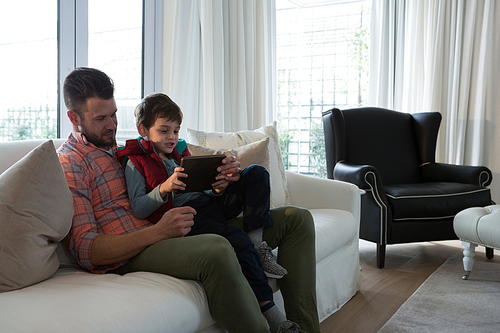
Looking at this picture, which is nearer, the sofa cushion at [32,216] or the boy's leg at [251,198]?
the sofa cushion at [32,216]

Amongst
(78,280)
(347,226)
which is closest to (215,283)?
(78,280)

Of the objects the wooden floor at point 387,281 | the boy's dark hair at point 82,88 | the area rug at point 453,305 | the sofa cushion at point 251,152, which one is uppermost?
the boy's dark hair at point 82,88

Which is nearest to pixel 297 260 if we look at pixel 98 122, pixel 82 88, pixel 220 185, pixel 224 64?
pixel 220 185

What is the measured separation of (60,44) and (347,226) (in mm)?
1934

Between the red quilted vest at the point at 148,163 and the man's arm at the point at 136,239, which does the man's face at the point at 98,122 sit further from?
the man's arm at the point at 136,239

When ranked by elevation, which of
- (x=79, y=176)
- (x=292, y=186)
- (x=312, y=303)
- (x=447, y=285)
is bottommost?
(x=447, y=285)

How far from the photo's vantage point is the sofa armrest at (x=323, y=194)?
2.25m

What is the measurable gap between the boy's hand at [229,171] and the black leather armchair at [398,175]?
131 centimetres

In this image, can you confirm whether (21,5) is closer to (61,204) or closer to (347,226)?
(61,204)

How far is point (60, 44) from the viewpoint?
8.28 feet

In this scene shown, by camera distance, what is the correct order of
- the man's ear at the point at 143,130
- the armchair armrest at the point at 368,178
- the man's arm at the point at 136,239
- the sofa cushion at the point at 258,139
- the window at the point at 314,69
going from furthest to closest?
the window at the point at 314,69, the armchair armrest at the point at 368,178, the sofa cushion at the point at 258,139, the man's ear at the point at 143,130, the man's arm at the point at 136,239

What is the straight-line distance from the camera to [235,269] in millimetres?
1186

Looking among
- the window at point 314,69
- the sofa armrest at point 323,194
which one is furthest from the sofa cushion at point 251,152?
the window at point 314,69

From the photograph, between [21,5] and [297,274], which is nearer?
[297,274]
